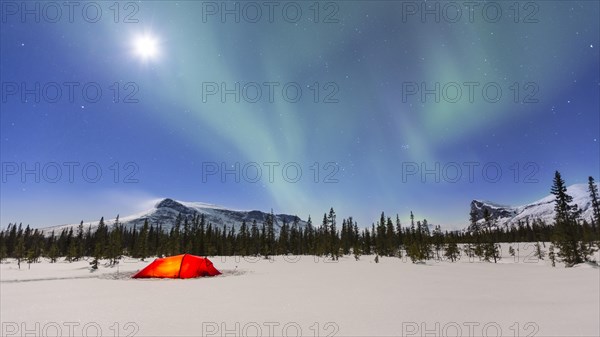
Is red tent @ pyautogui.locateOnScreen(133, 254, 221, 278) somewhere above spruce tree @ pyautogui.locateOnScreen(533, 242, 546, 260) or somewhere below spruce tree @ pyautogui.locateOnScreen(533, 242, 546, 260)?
above

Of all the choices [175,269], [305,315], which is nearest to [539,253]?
[175,269]

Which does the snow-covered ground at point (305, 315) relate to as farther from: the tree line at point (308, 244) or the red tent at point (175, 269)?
the tree line at point (308, 244)

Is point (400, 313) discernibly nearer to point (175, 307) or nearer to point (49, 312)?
point (175, 307)

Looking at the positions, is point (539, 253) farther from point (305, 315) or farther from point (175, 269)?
point (305, 315)

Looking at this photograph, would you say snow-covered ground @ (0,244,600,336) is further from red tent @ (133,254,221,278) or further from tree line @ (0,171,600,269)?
tree line @ (0,171,600,269)

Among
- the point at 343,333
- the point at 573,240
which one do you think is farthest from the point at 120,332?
the point at 573,240

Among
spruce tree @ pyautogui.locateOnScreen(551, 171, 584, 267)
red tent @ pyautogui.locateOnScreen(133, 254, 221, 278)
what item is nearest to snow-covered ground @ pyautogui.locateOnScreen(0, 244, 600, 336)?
red tent @ pyautogui.locateOnScreen(133, 254, 221, 278)

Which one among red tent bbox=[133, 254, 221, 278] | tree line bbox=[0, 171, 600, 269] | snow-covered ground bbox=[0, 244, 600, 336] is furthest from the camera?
tree line bbox=[0, 171, 600, 269]

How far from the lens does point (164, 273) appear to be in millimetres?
14820

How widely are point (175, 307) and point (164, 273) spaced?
30.5 feet

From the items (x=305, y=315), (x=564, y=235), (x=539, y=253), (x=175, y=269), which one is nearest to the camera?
(x=305, y=315)

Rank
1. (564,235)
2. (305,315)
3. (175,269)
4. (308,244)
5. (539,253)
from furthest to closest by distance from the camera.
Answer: (308,244) → (539,253) → (564,235) → (175,269) → (305,315)

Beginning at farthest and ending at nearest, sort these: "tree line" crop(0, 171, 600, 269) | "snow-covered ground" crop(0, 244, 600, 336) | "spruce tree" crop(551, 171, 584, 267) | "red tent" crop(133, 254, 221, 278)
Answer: "tree line" crop(0, 171, 600, 269), "spruce tree" crop(551, 171, 584, 267), "red tent" crop(133, 254, 221, 278), "snow-covered ground" crop(0, 244, 600, 336)

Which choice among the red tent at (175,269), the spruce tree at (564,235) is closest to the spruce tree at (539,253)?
the spruce tree at (564,235)
